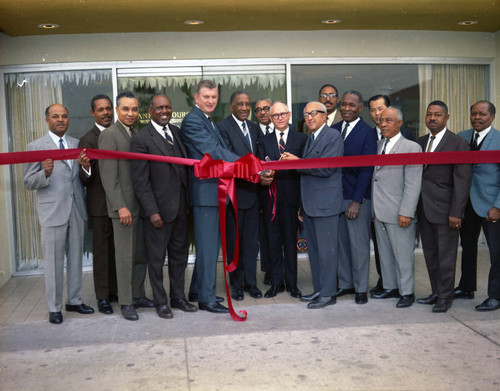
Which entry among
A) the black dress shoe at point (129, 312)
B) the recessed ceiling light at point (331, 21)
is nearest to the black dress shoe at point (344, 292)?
the black dress shoe at point (129, 312)

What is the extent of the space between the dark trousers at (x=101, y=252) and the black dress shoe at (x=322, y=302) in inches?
76.8

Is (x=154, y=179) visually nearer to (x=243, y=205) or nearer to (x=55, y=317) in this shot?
(x=243, y=205)

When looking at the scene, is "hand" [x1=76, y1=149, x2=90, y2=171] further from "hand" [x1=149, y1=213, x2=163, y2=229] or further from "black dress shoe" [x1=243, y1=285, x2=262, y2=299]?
"black dress shoe" [x1=243, y1=285, x2=262, y2=299]

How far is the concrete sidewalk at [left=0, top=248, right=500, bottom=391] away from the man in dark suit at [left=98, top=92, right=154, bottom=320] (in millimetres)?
345

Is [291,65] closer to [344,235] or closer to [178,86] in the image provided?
[178,86]

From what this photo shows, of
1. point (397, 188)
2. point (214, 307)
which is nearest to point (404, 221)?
point (397, 188)

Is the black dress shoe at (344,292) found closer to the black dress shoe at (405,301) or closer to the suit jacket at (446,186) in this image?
the black dress shoe at (405,301)

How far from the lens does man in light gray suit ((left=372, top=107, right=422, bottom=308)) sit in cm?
516

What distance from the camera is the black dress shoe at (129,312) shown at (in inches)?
203

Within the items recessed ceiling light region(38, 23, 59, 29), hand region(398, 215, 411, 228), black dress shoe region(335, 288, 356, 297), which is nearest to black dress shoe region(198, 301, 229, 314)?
black dress shoe region(335, 288, 356, 297)

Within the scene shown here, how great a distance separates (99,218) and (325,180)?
7.09 feet

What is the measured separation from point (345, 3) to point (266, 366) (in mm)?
4093

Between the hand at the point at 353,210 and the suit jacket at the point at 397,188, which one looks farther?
the hand at the point at 353,210

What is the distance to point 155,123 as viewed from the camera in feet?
17.0
